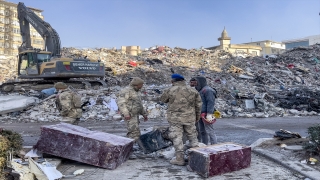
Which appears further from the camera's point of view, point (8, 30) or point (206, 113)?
point (8, 30)

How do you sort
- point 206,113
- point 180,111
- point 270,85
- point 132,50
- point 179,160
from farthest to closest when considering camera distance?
point 132,50 < point 270,85 < point 206,113 < point 180,111 < point 179,160

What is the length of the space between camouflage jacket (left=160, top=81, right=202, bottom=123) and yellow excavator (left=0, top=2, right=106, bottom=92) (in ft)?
38.3

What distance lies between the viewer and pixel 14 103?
14.0 m

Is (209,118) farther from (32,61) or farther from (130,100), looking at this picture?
(32,61)

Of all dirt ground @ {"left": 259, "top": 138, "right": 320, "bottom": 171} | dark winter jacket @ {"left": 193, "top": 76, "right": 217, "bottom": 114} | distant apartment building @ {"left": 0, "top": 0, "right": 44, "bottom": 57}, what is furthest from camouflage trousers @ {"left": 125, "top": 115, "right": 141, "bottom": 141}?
distant apartment building @ {"left": 0, "top": 0, "right": 44, "bottom": 57}

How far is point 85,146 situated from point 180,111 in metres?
1.67

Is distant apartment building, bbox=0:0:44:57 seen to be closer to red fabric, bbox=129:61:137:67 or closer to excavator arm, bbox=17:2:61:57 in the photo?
red fabric, bbox=129:61:137:67

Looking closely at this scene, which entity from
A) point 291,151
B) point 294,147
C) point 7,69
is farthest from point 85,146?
point 7,69

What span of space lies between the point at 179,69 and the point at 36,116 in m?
15.1

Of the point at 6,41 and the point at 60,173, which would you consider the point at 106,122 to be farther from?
the point at 6,41

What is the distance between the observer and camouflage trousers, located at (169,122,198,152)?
18.5 ft

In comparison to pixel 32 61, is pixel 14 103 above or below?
below

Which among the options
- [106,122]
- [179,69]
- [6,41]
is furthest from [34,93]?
[6,41]

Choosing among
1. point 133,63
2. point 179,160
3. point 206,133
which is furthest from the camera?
point 133,63
